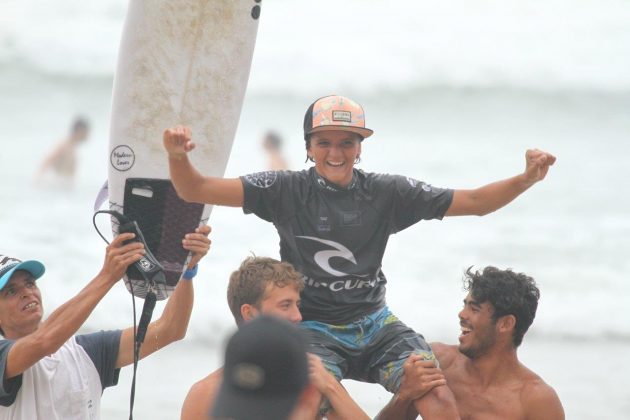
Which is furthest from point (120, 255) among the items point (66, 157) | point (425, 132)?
point (425, 132)

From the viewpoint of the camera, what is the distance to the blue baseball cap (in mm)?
5121

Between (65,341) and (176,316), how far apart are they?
0.73 meters

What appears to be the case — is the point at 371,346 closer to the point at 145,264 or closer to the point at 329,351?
the point at 329,351

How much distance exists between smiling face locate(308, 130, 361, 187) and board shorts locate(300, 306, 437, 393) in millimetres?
657

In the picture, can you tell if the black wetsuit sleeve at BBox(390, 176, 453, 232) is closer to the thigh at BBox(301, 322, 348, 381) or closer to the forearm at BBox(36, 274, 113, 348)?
the thigh at BBox(301, 322, 348, 381)

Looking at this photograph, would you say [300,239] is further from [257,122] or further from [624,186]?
[257,122]

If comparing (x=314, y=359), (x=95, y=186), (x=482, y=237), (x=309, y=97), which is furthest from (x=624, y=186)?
(x=314, y=359)

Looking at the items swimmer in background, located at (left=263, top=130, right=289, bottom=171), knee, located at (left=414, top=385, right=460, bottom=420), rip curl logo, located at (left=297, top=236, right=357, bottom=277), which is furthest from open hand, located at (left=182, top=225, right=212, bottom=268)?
swimmer in background, located at (left=263, top=130, right=289, bottom=171)

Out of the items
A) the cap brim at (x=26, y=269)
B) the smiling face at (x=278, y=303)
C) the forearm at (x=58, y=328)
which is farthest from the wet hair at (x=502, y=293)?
the cap brim at (x=26, y=269)

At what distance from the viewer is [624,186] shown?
1616 cm

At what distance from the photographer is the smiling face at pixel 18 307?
16.8 feet

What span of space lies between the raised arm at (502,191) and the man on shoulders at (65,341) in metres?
1.18

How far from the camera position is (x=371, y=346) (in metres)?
5.33

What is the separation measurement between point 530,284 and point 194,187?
1.75 metres
